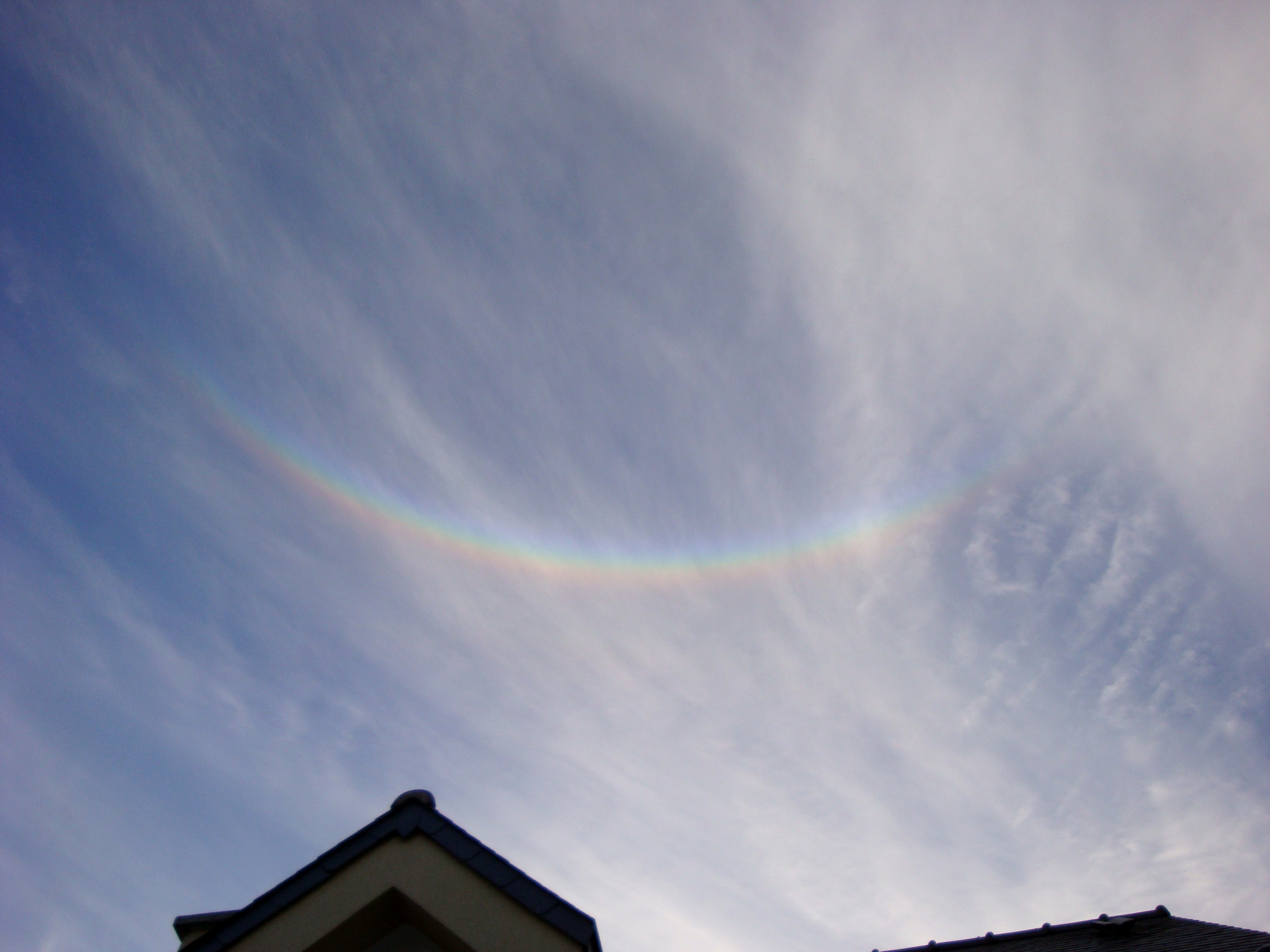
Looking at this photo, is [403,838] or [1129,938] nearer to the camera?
[403,838]

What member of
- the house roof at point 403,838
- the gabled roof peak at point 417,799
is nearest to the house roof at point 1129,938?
the house roof at point 403,838

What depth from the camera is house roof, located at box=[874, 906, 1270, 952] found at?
819cm

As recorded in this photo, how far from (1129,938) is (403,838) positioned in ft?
32.8

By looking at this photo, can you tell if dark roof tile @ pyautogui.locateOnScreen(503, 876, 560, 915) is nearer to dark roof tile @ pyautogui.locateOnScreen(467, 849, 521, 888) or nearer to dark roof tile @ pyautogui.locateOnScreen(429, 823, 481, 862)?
dark roof tile @ pyautogui.locateOnScreen(467, 849, 521, 888)

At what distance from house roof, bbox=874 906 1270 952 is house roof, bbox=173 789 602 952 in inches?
292

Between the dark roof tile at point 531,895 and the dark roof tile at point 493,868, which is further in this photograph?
the dark roof tile at point 493,868

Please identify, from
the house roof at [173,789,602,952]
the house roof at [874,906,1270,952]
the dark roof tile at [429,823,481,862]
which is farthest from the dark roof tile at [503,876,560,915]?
the house roof at [874,906,1270,952]

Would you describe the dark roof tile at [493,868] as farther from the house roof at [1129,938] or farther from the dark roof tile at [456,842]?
the house roof at [1129,938]

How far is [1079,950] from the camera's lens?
9.36m

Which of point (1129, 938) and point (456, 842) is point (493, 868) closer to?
point (456, 842)

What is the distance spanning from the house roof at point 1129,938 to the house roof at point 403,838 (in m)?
7.42

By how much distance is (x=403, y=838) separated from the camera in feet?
20.4

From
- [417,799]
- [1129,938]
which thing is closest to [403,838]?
[417,799]

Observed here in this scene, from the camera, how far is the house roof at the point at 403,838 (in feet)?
18.3
